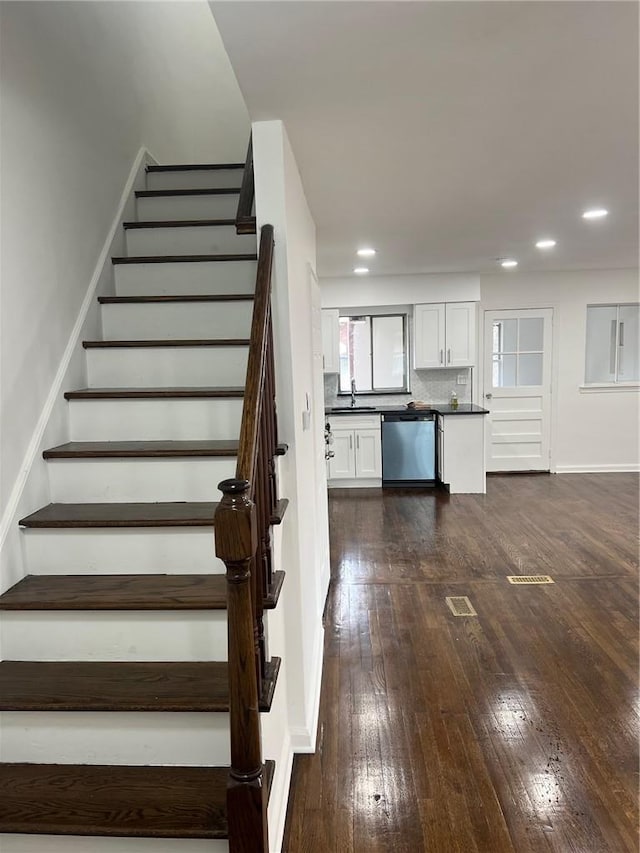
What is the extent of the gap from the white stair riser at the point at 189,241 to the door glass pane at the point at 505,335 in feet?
15.4

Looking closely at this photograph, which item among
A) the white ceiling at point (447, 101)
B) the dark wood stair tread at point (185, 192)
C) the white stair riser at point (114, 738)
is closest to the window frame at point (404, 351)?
the white ceiling at point (447, 101)

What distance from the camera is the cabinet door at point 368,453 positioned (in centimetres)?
636

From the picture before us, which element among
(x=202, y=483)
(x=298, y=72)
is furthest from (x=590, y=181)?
(x=202, y=483)

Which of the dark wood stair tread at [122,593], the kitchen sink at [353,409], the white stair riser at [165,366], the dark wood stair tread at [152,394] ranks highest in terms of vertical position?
the white stair riser at [165,366]

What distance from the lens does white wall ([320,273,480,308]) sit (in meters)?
6.44

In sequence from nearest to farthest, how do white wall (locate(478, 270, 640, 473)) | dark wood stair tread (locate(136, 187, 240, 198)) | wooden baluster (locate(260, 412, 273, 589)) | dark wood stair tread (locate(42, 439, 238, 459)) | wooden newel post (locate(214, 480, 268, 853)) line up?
wooden newel post (locate(214, 480, 268, 853))
wooden baluster (locate(260, 412, 273, 589))
dark wood stair tread (locate(42, 439, 238, 459))
dark wood stair tread (locate(136, 187, 240, 198))
white wall (locate(478, 270, 640, 473))

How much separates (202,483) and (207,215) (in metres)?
1.83

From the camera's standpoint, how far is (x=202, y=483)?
6.75 ft

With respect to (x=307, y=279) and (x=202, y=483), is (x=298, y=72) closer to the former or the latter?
(x=307, y=279)

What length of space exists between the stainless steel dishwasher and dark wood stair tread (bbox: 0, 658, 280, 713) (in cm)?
483

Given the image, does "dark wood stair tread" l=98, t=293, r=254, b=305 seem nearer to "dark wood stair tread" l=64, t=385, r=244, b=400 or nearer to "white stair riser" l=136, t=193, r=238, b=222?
"dark wood stair tread" l=64, t=385, r=244, b=400

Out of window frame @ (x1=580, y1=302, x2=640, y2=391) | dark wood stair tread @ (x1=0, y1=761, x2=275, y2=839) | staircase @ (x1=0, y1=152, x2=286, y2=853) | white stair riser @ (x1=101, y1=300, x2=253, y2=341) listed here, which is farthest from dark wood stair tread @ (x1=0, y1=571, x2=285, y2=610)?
window frame @ (x1=580, y1=302, x2=640, y2=391)

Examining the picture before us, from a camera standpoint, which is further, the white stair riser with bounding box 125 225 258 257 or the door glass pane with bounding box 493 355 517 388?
the door glass pane with bounding box 493 355 517 388

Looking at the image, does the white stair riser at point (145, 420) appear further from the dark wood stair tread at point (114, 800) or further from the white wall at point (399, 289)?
the white wall at point (399, 289)
